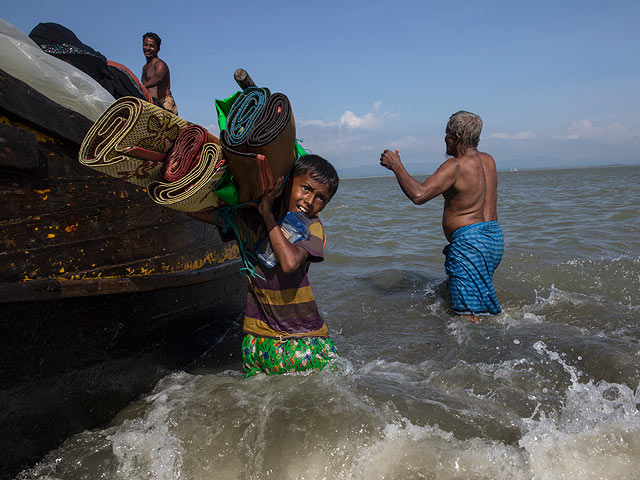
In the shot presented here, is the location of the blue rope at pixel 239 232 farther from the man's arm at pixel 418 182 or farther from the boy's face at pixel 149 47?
the boy's face at pixel 149 47

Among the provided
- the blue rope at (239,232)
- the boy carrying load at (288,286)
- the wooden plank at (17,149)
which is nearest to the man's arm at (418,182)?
the boy carrying load at (288,286)

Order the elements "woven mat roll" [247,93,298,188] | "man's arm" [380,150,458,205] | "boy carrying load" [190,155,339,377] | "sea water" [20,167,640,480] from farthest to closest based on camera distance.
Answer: "man's arm" [380,150,458,205] → "boy carrying load" [190,155,339,377] → "sea water" [20,167,640,480] → "woven mat roll" [247,93,298,188]

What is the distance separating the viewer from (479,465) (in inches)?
74.1

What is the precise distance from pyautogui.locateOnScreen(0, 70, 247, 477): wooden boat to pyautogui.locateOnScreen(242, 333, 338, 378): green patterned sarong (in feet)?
2.08

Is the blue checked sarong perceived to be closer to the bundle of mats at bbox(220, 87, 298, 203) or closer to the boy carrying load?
the boy carrying load

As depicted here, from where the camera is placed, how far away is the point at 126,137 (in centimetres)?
→ 185

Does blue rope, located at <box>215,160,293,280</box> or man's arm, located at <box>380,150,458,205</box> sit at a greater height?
man's arm, located at <box>380,150,458,205</box>

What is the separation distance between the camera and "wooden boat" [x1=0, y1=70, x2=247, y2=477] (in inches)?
74.2

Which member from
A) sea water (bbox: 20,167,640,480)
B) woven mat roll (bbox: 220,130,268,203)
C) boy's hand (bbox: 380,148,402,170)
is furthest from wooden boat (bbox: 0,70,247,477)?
boy's hand (bbox: 380,148,402,170)

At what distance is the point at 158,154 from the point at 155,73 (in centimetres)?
453

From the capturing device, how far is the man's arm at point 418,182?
351 cm

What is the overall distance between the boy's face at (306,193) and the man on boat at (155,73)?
14.6ft

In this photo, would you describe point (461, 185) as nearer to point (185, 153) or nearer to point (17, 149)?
point (185, 153)

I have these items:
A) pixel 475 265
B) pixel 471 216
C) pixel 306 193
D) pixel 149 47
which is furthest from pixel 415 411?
pixel 149 47
